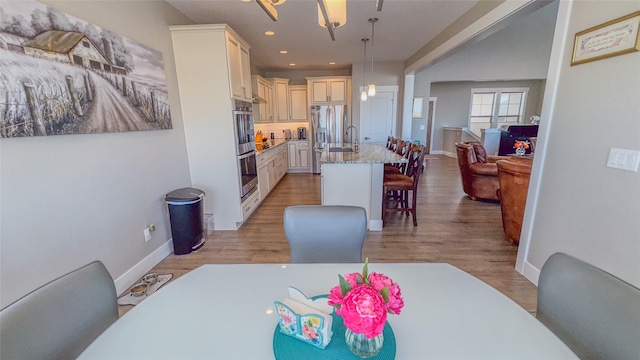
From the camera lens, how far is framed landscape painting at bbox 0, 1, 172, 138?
1.47m

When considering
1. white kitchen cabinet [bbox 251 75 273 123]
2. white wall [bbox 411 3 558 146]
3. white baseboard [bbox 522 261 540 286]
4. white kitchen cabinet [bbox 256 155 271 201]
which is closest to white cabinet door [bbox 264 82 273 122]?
white kitchen cabinet [bbox 251 75 273 123]

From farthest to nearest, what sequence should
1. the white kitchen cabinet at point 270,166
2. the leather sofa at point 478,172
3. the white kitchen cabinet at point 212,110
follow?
the white kitchen cabinet at point 270,166 < the leather sofa at point 478,172 < the white kitchen cabinet at point 212,110

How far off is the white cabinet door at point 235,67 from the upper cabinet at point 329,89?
330cm

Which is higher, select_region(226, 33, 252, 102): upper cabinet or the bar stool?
select_region(226, 33, 252, 102): upper cabinet

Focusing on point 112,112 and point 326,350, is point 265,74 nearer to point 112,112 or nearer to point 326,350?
point 112,112

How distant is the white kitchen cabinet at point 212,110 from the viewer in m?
2.88

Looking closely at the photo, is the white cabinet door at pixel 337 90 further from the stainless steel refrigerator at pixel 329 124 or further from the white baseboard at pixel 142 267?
the white baseboard at pixel 142 267

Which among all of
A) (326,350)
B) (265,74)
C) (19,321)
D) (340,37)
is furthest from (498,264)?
(265,74)

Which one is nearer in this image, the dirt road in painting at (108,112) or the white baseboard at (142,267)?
the dirt road in painting at (108,112)

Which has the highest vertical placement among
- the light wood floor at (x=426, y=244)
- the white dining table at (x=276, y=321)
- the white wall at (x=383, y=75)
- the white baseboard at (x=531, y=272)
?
the white wall at (x=383, y=75)

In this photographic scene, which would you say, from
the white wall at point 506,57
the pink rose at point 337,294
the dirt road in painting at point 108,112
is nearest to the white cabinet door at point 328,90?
the white wall at point 506,57

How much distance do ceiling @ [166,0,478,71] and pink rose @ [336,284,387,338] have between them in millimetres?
3207

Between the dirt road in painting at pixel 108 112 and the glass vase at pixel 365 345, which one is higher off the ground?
the dirt road in painting at pixel 108 112

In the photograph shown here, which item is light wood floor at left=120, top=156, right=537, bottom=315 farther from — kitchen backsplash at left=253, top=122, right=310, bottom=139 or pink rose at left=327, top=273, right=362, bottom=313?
kitchen backsplash at left=253, top=122, right=310, bottom=139
